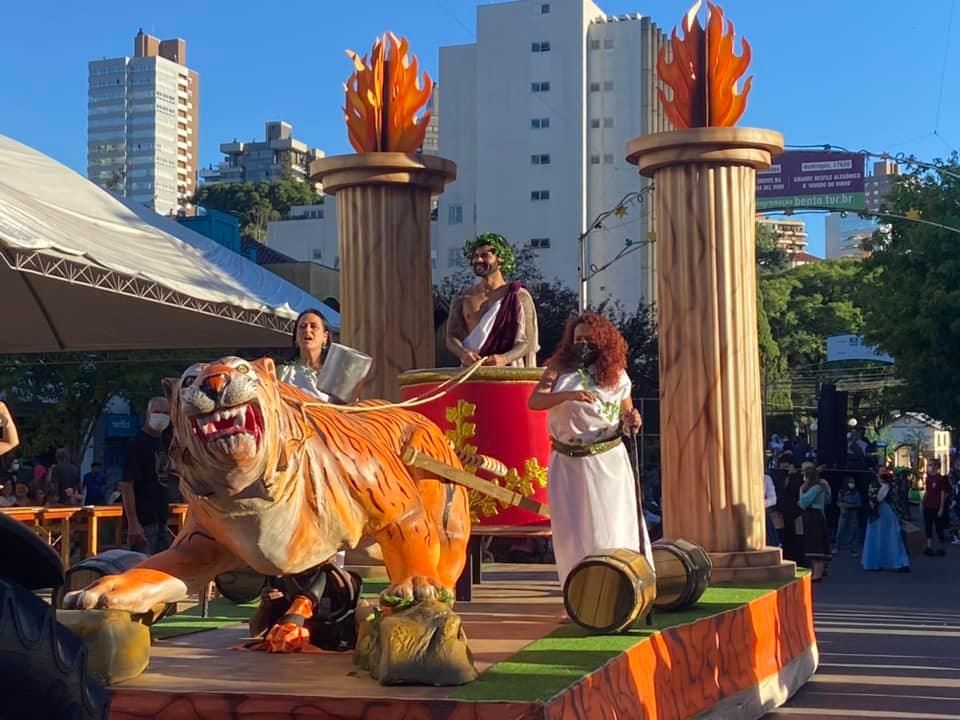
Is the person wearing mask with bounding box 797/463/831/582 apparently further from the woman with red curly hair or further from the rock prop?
the rock prop

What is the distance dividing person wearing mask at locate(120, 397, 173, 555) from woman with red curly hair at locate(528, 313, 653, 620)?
354 cm

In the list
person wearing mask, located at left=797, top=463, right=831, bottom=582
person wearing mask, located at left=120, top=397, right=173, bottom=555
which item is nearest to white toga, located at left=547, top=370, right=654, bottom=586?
person wearing mask, located at left=120, top=397, right=173, bottom=555

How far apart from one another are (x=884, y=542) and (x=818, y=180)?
4123 cm

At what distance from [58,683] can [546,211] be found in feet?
187

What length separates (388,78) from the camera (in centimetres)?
1038

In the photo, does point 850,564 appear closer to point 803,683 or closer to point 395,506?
point 803,683

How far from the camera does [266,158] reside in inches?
5807

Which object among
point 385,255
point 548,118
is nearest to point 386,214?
point 385,255

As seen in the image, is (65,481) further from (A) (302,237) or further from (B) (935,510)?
(A) (302,237)

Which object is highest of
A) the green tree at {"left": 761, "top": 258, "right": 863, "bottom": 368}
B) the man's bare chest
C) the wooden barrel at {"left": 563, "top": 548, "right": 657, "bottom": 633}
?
the green tree at {"left": 761, "top": 258, "right": 863, "bottom": 368}

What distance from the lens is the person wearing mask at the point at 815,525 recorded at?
17.9 meters

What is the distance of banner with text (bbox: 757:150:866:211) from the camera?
58.4 m

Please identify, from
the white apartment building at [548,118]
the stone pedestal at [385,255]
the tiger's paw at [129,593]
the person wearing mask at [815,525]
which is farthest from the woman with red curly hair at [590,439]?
the white apartment building at [548,118]

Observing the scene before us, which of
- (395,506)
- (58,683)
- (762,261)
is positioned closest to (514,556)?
(395,506)
